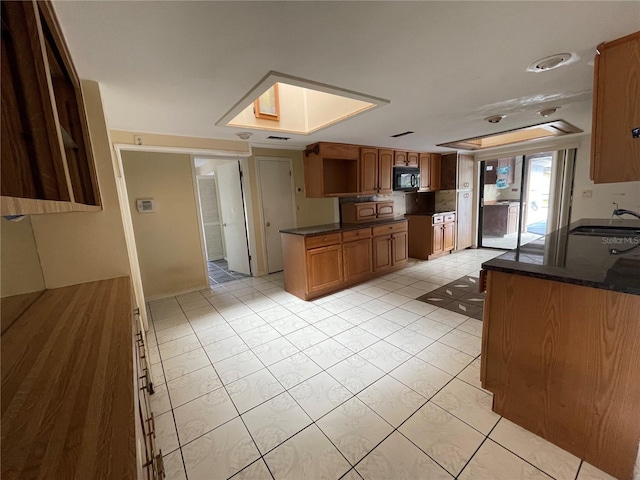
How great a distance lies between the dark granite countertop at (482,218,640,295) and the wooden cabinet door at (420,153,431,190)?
11.1 ft

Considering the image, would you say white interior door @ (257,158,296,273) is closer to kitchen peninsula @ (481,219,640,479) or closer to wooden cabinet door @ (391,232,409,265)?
wooden cabinet door @ (391,232,409,265)

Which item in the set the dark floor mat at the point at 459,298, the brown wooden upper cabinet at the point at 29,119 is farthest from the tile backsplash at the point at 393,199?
the brown wooden upper cabinet at the point at 29,119

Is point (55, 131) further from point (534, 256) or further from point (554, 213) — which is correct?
point (554, 213)

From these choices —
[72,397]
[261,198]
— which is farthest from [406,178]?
[72,397]

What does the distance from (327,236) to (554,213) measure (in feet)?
13.6

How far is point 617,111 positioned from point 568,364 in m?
1.36

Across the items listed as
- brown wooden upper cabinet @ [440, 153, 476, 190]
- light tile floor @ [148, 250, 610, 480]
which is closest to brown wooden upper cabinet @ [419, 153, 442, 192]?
brown wooden upper cabinet @ [440, 153, 476, 190]

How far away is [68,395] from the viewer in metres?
0.73

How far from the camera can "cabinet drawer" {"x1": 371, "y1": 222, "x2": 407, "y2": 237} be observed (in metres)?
4.12

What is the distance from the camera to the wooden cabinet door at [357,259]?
376 cm

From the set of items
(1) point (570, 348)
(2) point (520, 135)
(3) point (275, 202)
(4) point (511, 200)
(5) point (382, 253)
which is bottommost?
(5) point (382, 253)

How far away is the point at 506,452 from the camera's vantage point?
1352 mm

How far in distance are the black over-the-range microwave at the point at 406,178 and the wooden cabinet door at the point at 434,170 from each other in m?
0.49

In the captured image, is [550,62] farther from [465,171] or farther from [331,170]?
[465,171]
